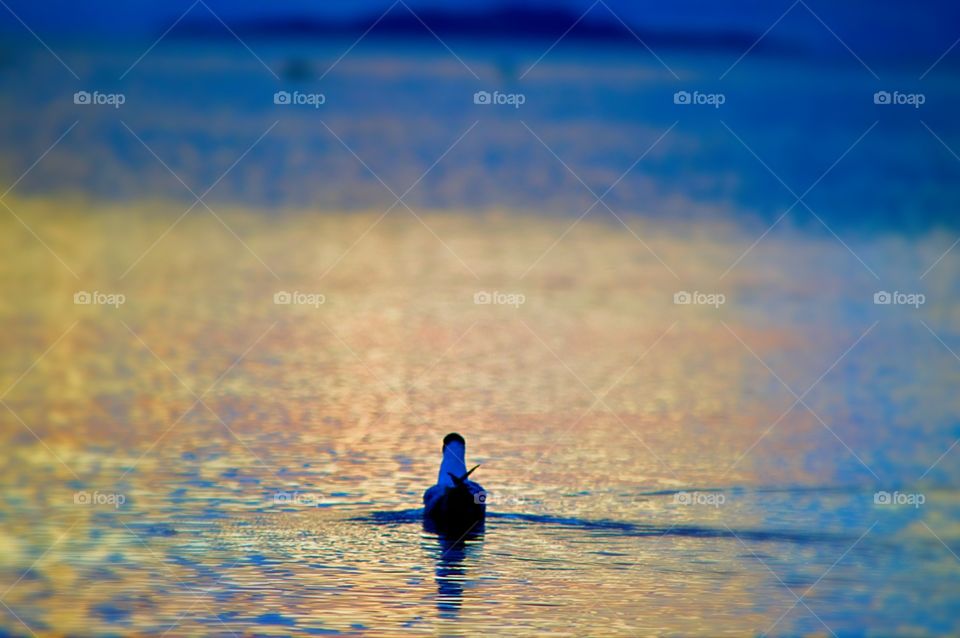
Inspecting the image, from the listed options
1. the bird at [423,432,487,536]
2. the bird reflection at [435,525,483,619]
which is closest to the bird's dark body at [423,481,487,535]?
the bird at [423,432,487,536]

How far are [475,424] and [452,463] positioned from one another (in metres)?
3.90

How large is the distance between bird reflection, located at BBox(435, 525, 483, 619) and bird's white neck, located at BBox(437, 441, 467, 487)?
0.79 metres

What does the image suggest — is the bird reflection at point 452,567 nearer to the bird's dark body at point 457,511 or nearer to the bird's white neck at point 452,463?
the bird's dark body at point 457,511

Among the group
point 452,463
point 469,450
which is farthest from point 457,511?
point 469,450

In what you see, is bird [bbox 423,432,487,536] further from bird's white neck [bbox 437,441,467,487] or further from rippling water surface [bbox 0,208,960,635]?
rippling water surface [bbox 0,208,960,635]

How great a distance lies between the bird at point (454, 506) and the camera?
55.0 ft

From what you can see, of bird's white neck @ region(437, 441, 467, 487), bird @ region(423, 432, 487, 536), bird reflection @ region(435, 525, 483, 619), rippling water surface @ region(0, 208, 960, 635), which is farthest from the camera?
bird's white neck @ region(437, 441, 467, 487)

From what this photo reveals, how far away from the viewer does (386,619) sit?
44.7ft

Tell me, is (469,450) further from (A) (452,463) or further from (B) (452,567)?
(B) (452,567)

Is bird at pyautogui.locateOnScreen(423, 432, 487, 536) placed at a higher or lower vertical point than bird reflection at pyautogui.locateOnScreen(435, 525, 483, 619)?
higher

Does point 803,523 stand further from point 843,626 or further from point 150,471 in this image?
point 150,471

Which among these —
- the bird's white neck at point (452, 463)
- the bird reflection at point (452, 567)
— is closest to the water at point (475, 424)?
the bird reflection at point (452, 567)

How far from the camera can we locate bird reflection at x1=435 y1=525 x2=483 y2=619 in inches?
559

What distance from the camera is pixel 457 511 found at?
1675 centimetres
